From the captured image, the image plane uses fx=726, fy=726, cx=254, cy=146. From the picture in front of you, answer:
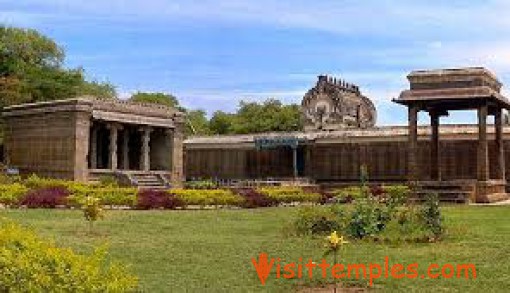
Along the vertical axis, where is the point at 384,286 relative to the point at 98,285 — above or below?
below

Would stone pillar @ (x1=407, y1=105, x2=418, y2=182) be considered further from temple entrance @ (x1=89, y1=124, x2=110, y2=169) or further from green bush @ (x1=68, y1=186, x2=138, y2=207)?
temple entrance @ (x1=89, y1=124, x2=110, y2=169)

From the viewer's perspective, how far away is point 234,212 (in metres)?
22.2

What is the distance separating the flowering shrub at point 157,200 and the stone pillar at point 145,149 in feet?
49.5

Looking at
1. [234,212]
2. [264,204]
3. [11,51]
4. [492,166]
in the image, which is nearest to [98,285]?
[234,212]

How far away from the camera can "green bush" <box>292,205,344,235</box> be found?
1532cm

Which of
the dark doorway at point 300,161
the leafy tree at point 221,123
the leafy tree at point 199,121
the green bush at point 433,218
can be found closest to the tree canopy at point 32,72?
the dark doorway at point 300,161

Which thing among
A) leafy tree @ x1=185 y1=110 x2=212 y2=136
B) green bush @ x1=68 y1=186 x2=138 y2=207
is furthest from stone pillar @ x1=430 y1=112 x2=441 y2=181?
leafy tree @ x1=185 y1=110 x2=212 y2=136

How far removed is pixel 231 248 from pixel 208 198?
12090mm

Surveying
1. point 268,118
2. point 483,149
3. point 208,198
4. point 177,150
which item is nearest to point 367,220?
point 208,198

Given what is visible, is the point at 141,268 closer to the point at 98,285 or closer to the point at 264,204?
the point at 98,285

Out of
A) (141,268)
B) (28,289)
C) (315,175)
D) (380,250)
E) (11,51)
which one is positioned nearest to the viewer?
(28,289)

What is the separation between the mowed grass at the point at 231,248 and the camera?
9.98 metres

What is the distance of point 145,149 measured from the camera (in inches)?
1569

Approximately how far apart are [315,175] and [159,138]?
9417 mm
